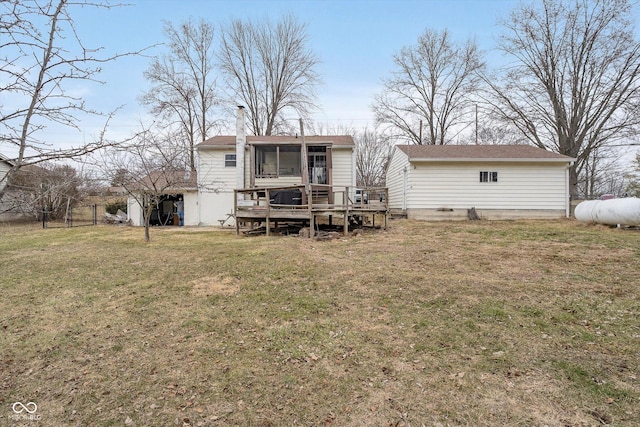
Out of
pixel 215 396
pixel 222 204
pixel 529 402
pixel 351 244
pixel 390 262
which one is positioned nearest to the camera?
pixel 529 402

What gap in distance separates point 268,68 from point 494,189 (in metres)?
20.5

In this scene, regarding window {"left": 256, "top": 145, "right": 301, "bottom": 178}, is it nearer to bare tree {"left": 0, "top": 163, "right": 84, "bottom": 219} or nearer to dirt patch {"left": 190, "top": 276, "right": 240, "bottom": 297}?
dirt patch {"left": 190, "top": 276, "right": 240, "bottom": 297}

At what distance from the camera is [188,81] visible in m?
24.0

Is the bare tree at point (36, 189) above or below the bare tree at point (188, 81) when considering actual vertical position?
below

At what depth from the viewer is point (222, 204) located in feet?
54.6

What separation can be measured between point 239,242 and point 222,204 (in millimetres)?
7056

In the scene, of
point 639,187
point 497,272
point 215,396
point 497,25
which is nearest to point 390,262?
point 497,272

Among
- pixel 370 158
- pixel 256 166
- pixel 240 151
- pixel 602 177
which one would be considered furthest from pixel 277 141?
pixel 602 177

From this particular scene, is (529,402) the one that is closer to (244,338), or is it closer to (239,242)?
(244,338)

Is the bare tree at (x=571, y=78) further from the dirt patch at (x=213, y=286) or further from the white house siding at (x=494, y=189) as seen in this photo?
the dirt patch at (x=213, y=286)

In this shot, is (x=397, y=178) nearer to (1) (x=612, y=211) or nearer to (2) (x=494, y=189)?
(2) (x=494, y=189)

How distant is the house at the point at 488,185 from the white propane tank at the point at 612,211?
2660 millimetres

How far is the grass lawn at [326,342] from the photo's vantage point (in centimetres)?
265

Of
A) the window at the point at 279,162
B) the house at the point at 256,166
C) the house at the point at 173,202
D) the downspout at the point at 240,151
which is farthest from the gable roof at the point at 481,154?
the house at the point at 173,202
